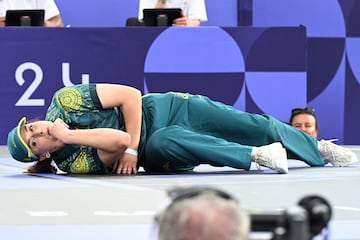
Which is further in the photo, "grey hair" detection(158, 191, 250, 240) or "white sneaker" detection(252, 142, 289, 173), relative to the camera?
"white sneaker" detection(252, 142, 289, 173)

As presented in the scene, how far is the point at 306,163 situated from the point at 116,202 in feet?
4.95

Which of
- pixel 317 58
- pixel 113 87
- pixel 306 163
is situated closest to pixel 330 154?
pixel 306 163

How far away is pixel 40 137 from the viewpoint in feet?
9.05

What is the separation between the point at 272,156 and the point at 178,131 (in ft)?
1.34

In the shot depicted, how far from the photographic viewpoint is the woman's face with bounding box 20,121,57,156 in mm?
2754

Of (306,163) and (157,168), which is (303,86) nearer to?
(306,163)

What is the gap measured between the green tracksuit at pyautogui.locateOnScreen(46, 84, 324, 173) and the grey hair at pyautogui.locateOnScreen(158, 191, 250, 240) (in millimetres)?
2297

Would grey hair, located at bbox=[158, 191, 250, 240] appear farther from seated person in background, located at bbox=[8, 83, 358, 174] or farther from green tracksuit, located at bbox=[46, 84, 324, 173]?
green tracksuit, located at bbox=[46, 84, 324, 173]

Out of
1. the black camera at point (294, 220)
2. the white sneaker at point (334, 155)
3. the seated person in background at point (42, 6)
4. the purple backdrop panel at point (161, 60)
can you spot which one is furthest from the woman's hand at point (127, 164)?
the seated person in background at point (42, 6)

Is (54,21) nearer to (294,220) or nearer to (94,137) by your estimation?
(94,137)

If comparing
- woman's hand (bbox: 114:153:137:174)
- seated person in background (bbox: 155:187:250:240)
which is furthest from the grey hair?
woman's hand (bbox: 114:153:137:174)

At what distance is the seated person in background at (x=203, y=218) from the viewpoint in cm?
57

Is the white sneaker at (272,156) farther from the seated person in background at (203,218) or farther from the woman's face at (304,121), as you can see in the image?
the seated person in background at (203,218)

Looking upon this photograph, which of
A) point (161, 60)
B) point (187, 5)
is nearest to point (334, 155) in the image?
point (161, 60)
